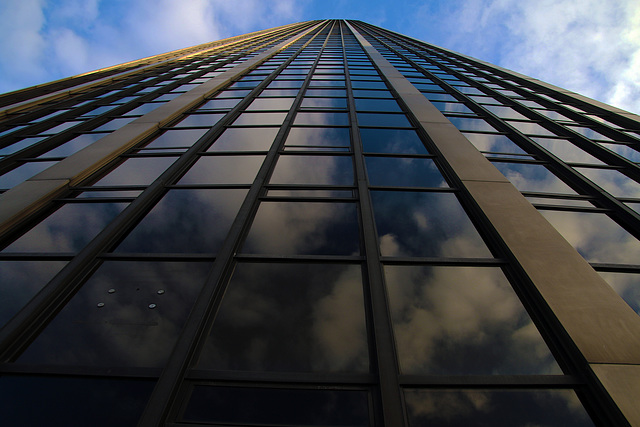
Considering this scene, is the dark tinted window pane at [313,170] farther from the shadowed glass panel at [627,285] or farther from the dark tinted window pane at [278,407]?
the shadowed glass panel at [627,285]

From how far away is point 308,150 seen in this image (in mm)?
9008

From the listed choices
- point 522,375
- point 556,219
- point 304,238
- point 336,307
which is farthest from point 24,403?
point 556,219

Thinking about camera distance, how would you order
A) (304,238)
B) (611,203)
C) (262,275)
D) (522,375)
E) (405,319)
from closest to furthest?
(522,375) < (405,319) < (262,275) < (304,238) < (611,203)

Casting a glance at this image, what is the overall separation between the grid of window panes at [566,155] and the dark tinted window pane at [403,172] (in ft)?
6.50

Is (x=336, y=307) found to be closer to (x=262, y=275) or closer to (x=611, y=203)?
(x=262, y=275)

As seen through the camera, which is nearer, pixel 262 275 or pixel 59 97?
pixel 262 275

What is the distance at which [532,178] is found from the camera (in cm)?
824

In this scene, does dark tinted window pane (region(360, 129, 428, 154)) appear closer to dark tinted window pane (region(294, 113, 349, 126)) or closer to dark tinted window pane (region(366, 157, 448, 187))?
dark tinted window pane (region(366, 157, 448, 187))

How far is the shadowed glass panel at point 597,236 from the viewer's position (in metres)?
5.91

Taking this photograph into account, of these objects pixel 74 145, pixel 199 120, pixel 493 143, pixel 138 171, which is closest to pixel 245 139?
pixel 199 120

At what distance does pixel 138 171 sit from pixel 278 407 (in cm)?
702

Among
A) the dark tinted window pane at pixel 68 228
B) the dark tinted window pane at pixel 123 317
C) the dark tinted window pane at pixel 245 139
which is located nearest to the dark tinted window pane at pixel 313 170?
the dark tinted window pane at pixel 245 139

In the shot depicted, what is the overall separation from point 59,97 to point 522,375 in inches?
835

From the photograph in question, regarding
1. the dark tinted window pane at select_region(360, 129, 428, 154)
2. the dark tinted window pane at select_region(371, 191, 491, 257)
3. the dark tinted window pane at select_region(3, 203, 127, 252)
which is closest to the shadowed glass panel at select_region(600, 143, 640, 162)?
the dark tinted window pane at select_region(360, 129, 428, 154)
